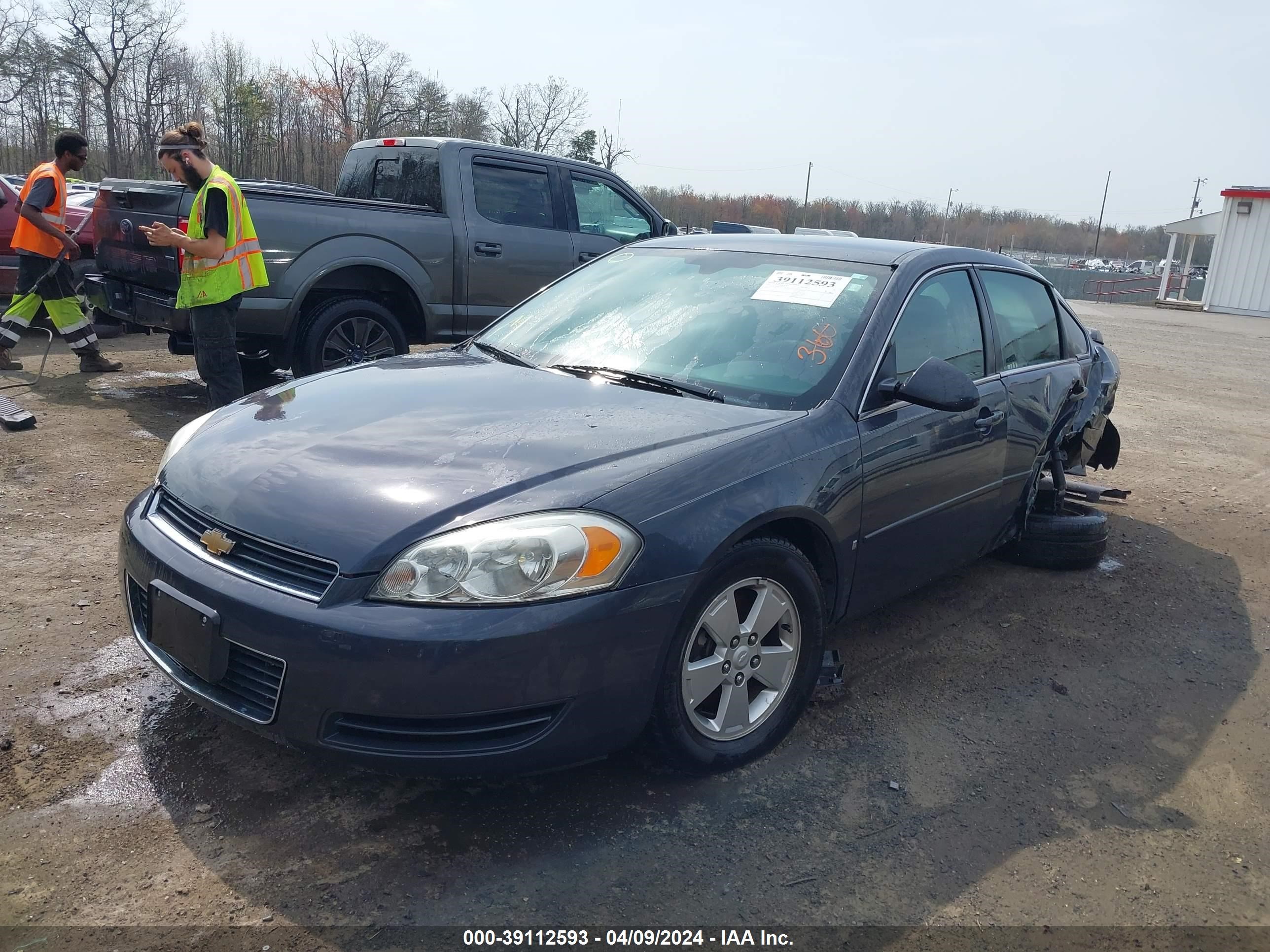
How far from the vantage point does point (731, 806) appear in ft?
8.97

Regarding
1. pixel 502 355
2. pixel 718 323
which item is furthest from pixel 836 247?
pixel 502 355

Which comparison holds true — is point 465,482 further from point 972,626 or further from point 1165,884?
point 972,626

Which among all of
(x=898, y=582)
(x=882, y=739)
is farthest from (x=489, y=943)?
(x=898, y=582)

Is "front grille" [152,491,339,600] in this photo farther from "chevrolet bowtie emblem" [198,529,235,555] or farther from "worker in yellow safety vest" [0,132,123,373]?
"worker in yellow safety vest" [0,132,123,373]

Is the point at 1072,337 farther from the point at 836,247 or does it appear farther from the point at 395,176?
the point at 395,176

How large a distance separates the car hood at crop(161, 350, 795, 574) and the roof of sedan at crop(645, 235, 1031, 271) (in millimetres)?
1068

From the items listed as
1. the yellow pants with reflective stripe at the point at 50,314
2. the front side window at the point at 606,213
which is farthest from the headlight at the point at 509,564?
the yellow pants with reflective stripe at the point at 50,314

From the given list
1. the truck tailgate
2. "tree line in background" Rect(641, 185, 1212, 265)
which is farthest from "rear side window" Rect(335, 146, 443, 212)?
"tree line in background" Rect(641, 185, 1212, 265)

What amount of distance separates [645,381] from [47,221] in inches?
253

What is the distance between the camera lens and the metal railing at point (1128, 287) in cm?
3672

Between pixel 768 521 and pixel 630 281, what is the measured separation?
62.8 inches

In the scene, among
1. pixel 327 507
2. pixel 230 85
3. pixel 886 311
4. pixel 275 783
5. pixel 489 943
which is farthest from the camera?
pixel 230 85

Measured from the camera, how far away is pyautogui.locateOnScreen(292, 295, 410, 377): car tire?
652 cm

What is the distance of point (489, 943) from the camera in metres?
2.15
